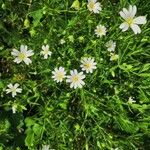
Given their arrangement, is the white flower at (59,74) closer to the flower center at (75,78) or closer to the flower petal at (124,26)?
the flower center at (75,78)

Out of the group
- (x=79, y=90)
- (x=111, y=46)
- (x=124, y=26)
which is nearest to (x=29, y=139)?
(x=79, y=90)

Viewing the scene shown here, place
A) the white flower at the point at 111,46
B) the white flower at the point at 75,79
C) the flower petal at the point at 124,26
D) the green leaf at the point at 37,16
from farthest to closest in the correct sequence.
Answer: the green leaf at the point at 37,16
the white flower at the point at 111,46
the white flower at the point at 75,79
the flower petal at the point at 124,26

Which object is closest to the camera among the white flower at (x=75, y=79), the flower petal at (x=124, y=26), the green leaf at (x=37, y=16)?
the flower petal at (x=124, y=26)

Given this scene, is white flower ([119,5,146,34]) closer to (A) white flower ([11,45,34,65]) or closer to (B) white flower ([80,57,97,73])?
(B) white flower ([80,57,97,73])

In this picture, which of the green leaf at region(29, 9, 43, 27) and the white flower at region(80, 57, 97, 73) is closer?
the white flower at region(80, 57, 97, 73)

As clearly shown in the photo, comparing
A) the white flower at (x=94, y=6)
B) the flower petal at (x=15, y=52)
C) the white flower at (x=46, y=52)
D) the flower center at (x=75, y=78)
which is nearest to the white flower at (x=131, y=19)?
the white flower at (x=94, y=6)

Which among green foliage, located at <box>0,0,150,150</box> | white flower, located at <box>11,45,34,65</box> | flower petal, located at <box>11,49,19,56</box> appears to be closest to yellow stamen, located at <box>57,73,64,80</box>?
green foliage, located at <box>0,0,150,150</box>
